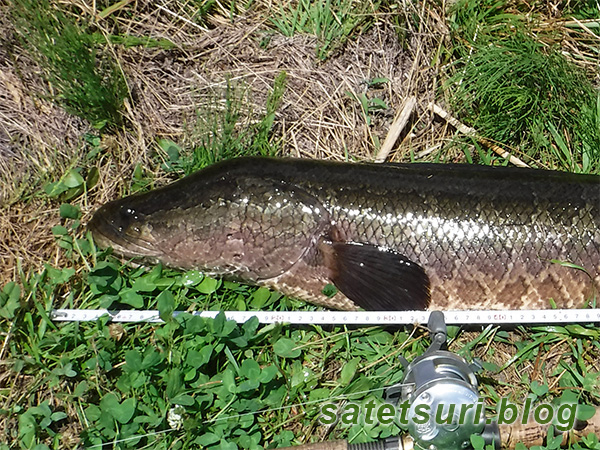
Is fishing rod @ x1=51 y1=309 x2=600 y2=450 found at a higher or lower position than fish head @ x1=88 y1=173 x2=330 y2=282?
lower

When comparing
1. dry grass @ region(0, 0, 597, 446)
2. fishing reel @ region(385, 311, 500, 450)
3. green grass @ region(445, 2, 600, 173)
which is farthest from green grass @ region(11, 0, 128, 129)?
fishing reel @ region(385, 311, 500, 450)

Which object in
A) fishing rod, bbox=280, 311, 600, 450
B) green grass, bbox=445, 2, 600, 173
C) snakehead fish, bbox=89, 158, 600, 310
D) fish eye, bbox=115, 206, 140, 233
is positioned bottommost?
fishing rod, bbox=280, 311, 600, 450

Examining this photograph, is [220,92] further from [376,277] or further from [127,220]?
[376,277]

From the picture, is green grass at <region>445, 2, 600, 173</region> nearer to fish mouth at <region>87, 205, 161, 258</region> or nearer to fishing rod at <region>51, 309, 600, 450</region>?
fishing rod at <region>51, 309, 600, 450</region>

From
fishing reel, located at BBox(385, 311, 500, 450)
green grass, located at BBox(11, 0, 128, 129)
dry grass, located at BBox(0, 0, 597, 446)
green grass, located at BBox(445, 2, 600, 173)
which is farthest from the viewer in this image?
green grass, located at BBox(445, 2, 600, 173)

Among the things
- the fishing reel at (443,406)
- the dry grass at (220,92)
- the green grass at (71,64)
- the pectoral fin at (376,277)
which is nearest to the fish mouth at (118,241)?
the dry grass at (220,92)

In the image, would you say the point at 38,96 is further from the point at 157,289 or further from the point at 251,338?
the point at 251,338

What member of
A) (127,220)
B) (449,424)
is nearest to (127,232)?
(127,220)

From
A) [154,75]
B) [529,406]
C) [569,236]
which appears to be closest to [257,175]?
[154,75]

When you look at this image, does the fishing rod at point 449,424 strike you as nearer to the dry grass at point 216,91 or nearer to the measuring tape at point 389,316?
the measuring tape at point 389,316
